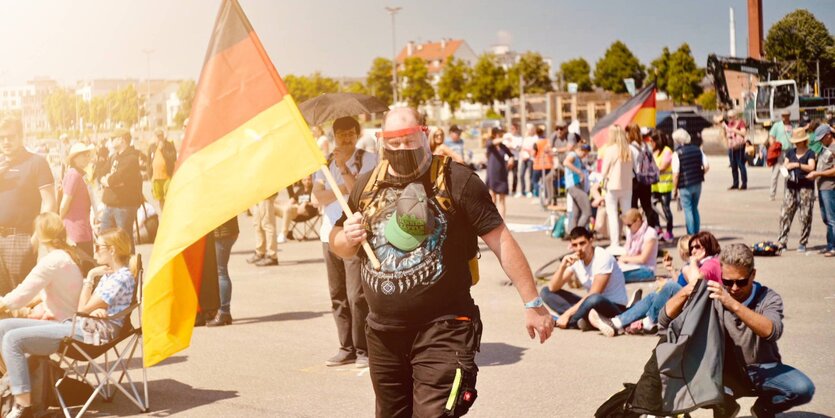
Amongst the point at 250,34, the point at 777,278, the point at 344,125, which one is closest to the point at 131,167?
the point at 344,125

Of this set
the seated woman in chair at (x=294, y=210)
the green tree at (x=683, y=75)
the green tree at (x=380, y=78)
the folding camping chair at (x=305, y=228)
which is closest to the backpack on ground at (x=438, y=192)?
the seated woman in chair at (x=294, y=210)

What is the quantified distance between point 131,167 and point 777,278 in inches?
319

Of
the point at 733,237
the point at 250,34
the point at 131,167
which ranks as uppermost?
the point at 250,34

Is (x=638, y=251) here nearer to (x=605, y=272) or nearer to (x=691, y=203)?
(x=605, y=272)

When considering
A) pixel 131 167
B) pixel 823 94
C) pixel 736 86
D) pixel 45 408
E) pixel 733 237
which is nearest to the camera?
pixel 45 408

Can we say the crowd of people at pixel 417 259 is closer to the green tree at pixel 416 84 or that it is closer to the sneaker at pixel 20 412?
the sneaker at pixel 20 412

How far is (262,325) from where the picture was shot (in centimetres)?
1063

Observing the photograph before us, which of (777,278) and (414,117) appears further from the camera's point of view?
(777,278)

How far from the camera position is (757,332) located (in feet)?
18.9

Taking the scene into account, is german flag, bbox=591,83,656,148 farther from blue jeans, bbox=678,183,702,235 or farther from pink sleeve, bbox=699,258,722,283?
pink sleeve, bbox=699,258,722,283

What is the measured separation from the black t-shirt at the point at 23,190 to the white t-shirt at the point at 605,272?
4.76 metres

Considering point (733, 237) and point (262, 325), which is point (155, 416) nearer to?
point (262, 325)

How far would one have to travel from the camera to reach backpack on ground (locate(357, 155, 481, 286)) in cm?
471

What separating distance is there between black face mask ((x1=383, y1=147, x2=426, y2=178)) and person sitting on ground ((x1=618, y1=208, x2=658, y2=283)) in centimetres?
774
